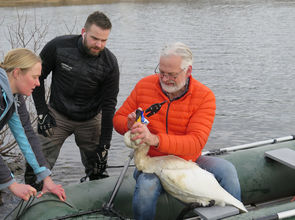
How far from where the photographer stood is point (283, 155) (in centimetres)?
Result: 365

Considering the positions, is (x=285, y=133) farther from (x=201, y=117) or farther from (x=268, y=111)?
(x=201, y=117)

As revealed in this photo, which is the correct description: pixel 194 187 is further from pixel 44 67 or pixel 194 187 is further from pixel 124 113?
pixel 44 67

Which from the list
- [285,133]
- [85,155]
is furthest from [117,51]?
[85,155]

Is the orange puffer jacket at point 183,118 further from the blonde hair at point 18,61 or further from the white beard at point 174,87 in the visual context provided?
the blonde hair at point 18,61

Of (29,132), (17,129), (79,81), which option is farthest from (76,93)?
(17,129)

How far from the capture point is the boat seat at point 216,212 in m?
2.68

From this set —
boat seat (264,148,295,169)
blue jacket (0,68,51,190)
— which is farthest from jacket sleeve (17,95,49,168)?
boat seat (264,148,295,169)

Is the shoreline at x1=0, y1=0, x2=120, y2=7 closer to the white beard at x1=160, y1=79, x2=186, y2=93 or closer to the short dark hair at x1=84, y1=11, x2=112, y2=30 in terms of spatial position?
the short dark hair at x1=84, y1=11, x2=112, y2=30

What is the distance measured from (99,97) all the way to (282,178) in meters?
1.89

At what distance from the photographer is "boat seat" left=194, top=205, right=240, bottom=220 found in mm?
2680

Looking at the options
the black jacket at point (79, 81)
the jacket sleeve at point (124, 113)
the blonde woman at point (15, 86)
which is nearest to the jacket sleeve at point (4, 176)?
the blonde woman at point (15, 86)

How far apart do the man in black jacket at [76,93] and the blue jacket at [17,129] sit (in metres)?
0.81

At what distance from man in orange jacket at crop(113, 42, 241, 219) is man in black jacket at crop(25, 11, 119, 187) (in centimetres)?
64

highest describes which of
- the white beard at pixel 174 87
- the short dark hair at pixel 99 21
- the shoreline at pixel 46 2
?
the short dark hair at pixel 99 21
